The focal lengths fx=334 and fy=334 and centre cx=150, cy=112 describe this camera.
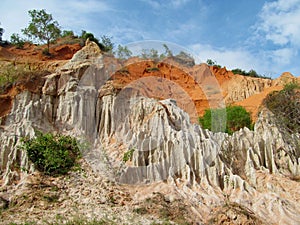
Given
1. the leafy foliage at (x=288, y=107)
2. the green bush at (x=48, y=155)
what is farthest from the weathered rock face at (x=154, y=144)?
the leafy foliage at (x=288, y=107)

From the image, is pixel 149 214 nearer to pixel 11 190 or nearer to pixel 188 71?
pixel 11 190

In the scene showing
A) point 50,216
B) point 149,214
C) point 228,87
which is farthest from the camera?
point 228,87


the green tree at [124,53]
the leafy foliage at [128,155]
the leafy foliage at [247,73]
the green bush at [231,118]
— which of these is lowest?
the leafy foliage at [128,155]

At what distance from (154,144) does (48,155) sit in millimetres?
3606

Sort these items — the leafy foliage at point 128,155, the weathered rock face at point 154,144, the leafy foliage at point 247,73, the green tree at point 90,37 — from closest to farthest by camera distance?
the weathered rock face at point 154,144, the leafy foliage at point 128,155, the green tree at point 90,37, the leafy foliage at point 247,73

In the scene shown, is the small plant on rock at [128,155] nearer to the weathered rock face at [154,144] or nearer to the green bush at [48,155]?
the weathered rock face at [154,144]

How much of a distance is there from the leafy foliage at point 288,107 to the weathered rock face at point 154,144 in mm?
2528

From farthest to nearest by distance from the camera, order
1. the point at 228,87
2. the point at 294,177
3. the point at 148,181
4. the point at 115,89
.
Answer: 1. the point at 228,87
2. the point at 115,89
3. the point at 294,177
4. the point at 148,181

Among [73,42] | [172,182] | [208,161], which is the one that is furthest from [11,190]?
[73,42]

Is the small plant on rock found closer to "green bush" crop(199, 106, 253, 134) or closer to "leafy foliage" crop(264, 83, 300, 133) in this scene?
"leafy foliage" crop(264, 83, 300, 133)

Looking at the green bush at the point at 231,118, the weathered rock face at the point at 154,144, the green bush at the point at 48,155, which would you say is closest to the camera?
the weathered rock face at the point at 154,144

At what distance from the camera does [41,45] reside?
96.7 ft

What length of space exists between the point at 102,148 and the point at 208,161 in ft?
12.8

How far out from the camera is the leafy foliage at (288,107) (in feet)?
53.8
